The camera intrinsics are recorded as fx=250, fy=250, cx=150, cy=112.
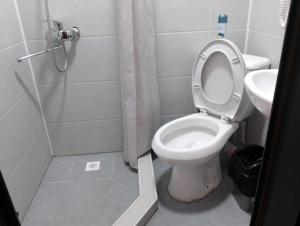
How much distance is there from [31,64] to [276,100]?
65.0 inches

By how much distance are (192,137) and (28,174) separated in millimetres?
1073

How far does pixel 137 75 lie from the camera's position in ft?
5.38

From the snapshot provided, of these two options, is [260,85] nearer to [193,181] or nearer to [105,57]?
[193,181]

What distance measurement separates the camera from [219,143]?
1.39m

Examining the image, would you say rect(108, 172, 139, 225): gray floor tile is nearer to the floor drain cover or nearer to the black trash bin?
the floor drain cover

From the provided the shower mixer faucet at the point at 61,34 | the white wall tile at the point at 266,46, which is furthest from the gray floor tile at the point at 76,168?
the white wall tile at the point at 266,46

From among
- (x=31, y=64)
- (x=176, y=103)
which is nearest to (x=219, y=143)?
(x=176, y=103)

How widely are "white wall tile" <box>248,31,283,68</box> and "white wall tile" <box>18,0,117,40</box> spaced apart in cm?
93

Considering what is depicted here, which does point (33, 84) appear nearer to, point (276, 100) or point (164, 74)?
point (164, 74)

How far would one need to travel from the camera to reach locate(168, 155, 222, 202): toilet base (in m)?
1.51

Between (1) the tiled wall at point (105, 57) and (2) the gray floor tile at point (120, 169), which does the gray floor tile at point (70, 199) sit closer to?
(2) the gray floor tile at point (120, 169)

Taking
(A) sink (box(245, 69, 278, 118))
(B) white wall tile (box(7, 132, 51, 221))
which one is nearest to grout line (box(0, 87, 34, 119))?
(B) white wall tile (box(7, 132, 51, 221))

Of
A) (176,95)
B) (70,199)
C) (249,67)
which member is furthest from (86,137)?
(249,67)

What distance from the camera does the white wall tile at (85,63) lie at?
170 centimetres
